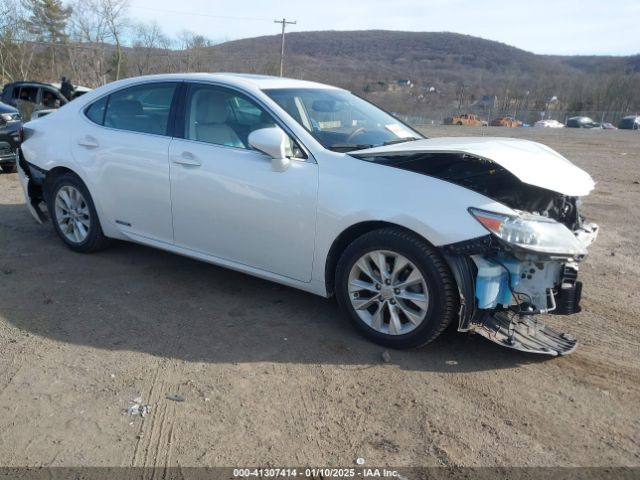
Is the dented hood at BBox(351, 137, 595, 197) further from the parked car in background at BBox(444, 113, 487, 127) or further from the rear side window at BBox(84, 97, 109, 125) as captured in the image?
the parked car in background at BBox(444, 113, 487, 127)

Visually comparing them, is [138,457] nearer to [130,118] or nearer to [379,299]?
[379,299]

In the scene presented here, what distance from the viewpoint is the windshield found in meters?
3.98

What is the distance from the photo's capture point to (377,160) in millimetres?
3619

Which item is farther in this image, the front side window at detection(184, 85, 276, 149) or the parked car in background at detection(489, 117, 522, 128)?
the parked car in background at detection(489, 117, 522, 128)

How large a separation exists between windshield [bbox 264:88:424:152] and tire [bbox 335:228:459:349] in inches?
31.4

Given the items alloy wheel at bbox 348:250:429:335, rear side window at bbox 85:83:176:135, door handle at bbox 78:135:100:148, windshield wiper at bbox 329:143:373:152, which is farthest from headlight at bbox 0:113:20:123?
alloy wheel at bbox 348:250:429:335

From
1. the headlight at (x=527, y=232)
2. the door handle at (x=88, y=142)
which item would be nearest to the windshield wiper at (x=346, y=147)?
the headlight at (x=527, y=232)

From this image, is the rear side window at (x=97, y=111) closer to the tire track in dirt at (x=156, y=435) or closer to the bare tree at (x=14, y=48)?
the tire track in dirt at (x=156, y=435)

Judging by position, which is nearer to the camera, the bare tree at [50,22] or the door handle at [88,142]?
the door handle at [88,142]

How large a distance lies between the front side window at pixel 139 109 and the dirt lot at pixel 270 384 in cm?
132

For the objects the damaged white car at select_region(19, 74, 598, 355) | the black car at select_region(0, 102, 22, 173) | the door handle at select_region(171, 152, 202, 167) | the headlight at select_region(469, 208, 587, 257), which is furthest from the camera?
the black car at select_region(0, 102, 22, 173)

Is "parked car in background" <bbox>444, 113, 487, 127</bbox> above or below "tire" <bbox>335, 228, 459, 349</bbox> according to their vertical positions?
below

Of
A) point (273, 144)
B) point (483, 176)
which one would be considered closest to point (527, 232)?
point (483, 176)

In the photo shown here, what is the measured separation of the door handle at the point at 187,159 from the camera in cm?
417
